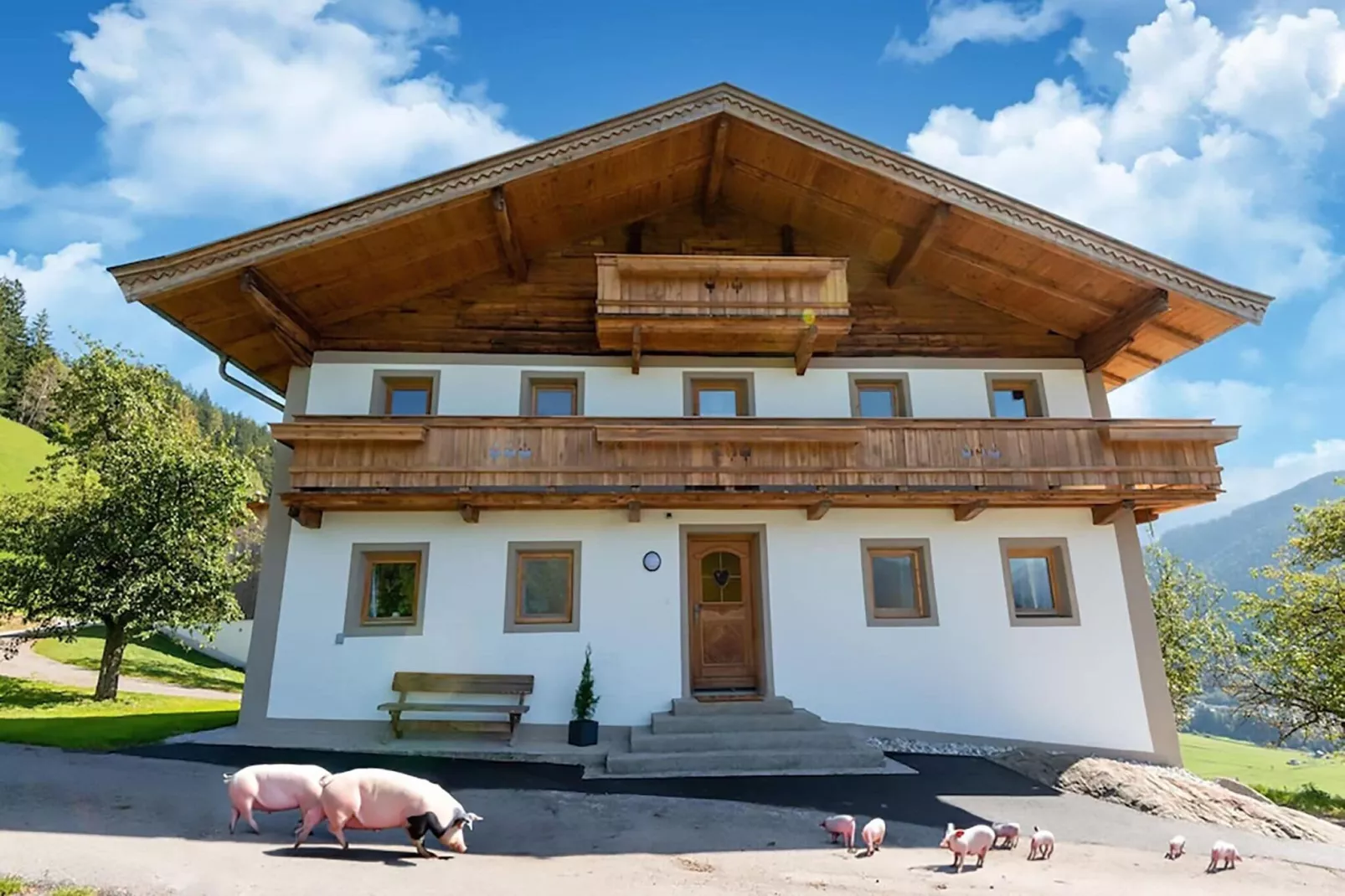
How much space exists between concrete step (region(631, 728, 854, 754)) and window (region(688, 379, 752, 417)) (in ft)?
16.6

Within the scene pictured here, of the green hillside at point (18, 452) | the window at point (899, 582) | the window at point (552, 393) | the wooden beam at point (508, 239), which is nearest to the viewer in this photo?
the wooden beam at point (508, 239)

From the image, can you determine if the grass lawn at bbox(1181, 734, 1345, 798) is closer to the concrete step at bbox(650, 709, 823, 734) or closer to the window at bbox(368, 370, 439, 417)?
the concrete step at bbox(650, 709, 823, 734)

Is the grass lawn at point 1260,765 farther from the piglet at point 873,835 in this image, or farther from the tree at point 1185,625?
the piglet at point 873,835

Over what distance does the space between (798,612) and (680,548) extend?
6.62 feet

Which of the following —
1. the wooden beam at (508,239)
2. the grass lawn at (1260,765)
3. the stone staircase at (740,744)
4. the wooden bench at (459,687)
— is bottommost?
the grass lawn at (1260,765)

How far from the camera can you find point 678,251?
13188mm

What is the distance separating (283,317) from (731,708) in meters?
8.87

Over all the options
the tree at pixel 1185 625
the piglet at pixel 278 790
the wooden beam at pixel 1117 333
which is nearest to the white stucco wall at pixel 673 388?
the wooden beam at pixel 1117 333

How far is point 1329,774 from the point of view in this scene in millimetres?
30500

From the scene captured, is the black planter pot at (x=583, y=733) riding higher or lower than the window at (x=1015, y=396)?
lower

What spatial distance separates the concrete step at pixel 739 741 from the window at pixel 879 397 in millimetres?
5245

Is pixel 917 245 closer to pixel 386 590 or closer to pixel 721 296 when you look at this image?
pixel 721 296

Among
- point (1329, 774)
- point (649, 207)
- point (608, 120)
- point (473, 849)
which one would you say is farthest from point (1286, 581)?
point (1329, 774)

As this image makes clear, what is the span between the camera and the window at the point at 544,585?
35.7 ft
